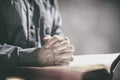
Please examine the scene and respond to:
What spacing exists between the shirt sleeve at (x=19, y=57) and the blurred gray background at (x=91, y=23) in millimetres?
766

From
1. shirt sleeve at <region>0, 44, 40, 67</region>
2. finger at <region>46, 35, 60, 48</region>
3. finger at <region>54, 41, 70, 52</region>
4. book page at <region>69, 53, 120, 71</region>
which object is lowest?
book page at <region>69, 53, 120, 71</region>

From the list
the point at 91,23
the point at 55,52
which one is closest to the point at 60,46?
the point at 55,52

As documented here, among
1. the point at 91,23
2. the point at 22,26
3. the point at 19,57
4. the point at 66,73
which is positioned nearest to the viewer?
the point at 66,73

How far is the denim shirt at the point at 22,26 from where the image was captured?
0.71 m

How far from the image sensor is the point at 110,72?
0.59 m

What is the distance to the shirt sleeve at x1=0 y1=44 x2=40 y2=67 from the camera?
2.14 feet

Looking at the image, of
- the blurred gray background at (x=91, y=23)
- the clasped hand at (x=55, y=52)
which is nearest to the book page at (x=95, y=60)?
the clasped hand at (x=55, y=52)

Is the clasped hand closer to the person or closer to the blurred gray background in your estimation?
the person

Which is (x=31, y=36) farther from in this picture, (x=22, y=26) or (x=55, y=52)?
(x=55, y=52)

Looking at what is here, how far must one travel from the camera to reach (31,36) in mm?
927

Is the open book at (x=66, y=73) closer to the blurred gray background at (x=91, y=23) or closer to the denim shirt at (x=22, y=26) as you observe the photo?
the denim shirt at (x=22, y=26)

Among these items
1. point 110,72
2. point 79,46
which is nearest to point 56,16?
point 79,46

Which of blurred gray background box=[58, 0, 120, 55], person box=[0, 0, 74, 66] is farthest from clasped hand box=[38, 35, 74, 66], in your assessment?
blurred gray background box=[58, 0, 120, 55]

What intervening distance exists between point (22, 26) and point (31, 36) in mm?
58
